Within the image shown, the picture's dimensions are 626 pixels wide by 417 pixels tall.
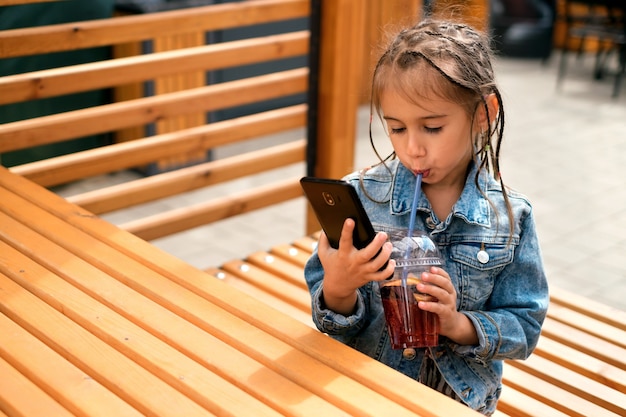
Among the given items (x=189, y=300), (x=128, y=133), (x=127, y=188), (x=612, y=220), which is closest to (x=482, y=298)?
(x=189, y=300)

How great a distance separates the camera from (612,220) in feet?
15.9

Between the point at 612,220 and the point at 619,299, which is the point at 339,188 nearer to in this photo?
the point at 619,299

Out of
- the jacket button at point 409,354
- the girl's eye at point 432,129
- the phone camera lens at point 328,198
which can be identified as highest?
the girl's eye at point 432,129

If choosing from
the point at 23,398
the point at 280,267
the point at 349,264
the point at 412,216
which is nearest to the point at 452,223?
the point at 412,216

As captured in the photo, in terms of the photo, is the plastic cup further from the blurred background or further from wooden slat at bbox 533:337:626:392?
the blurred background

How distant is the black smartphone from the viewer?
5.07 ft

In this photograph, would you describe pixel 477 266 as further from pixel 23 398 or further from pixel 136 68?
pixel 136 68

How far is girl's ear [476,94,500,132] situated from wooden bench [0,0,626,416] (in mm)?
761

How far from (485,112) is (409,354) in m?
0.52

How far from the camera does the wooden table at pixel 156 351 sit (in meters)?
1.46

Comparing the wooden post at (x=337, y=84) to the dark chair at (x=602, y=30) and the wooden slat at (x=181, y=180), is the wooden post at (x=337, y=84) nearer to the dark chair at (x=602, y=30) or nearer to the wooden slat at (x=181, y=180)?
the wooden slat at (x=181, y=180)

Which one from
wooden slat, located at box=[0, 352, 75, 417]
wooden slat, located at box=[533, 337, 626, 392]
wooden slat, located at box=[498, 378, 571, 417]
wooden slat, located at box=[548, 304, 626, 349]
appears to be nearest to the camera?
wooden slat, located at box=[0, 352, 75, 417]

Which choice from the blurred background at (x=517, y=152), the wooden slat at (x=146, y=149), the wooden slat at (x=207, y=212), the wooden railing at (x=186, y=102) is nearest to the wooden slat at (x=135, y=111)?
the wooden railing at (x=186, y=102)

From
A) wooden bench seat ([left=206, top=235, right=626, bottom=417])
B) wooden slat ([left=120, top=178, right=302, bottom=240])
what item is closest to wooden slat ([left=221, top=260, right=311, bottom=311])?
wooden bench seat ([left=206, top=235, right=626, bottom=417])
